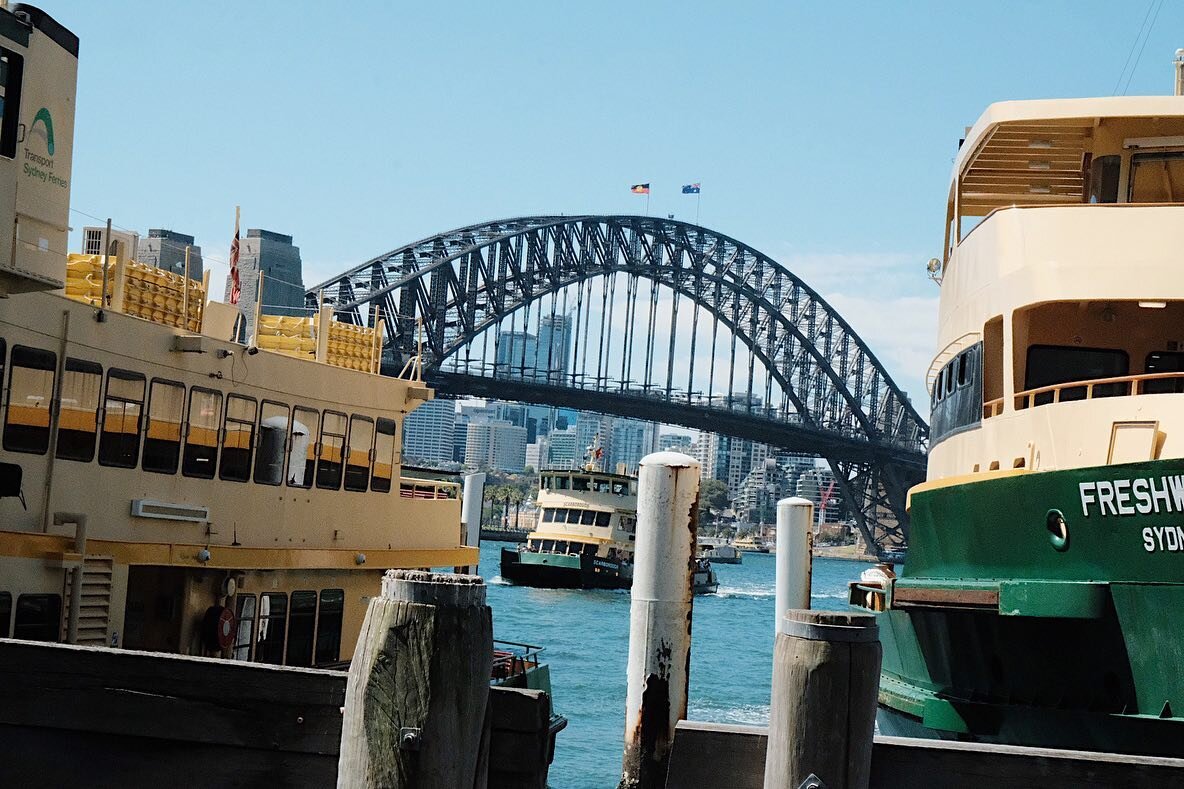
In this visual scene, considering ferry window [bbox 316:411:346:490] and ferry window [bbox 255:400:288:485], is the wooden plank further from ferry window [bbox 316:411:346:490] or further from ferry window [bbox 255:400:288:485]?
ferry window [bbox 316:411:346:490]

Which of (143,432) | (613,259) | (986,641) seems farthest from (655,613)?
(613,259)

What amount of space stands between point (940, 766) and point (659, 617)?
5534 millimetres

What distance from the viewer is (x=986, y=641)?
9.98m

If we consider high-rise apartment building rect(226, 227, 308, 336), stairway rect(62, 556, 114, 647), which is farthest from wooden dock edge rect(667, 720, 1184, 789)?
high-rise apartment building rect(226, 227, 308, 336)

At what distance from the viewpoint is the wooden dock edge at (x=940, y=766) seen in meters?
4.48

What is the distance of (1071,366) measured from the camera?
11453 mm

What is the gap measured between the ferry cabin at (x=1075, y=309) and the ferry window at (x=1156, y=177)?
→ 1 centimetres

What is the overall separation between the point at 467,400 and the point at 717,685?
174 ft

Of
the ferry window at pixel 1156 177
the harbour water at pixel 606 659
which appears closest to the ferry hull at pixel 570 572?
the harbour water at pixel 606 659

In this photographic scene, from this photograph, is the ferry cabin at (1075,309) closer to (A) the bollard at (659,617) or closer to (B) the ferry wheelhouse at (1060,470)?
(B) the ferry wheelhouse at (1060,470)

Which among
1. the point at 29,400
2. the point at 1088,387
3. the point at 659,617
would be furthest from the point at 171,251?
the point at 1088,387

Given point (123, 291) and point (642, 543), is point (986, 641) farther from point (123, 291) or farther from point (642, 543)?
point (123, 291)

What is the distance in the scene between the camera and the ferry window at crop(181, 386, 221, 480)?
39.2 ft

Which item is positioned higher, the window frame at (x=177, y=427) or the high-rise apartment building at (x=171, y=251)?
the high-rise apartment building at (x=171, y=251)
